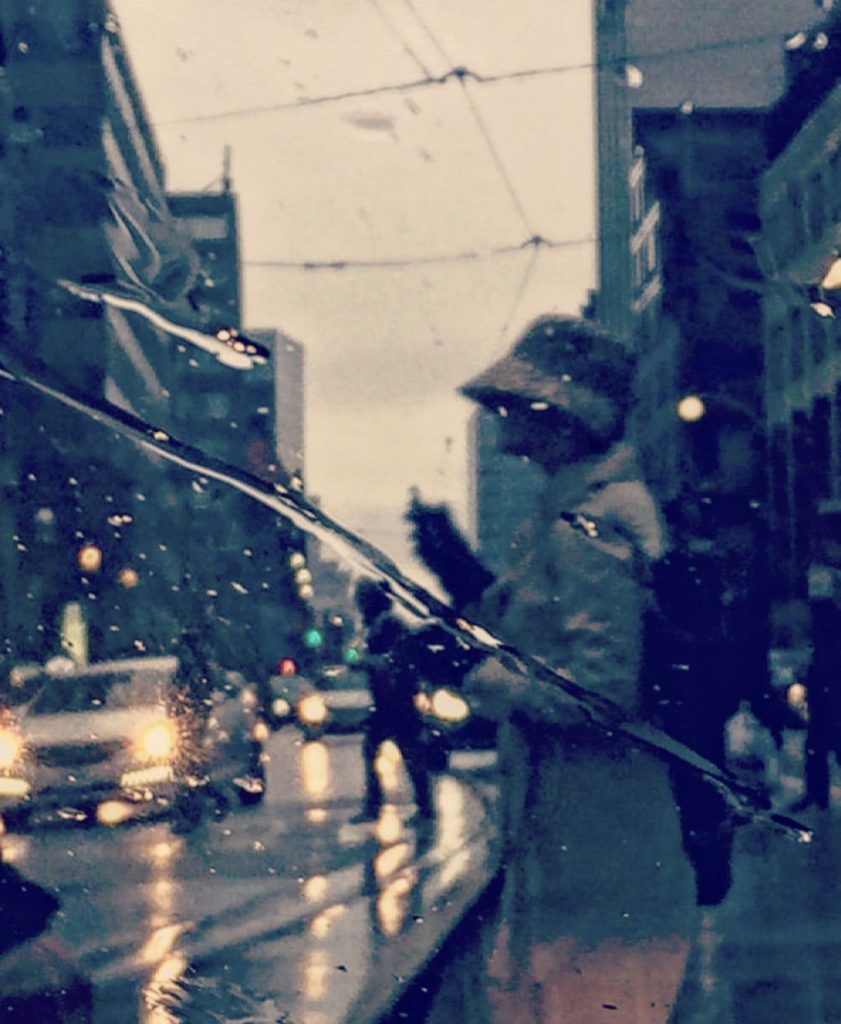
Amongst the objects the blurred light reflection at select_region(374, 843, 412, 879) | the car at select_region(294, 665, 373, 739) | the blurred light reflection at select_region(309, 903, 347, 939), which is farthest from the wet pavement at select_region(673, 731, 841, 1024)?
the car at select_region(294, 665, 373, 739)

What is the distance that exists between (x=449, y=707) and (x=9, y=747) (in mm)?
6109

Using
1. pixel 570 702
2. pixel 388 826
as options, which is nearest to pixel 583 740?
pixel 570 702

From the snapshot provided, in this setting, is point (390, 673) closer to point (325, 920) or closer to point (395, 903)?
point (325, 920)

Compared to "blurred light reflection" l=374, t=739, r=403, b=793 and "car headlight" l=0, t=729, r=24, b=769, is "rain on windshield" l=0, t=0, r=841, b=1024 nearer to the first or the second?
"car headlight" l=0, t=729, r=24, b=769

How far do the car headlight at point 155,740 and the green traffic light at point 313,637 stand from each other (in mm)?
5804

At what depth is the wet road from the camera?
5.00 m

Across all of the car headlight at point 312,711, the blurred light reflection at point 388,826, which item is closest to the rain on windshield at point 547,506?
the blurred light reflection at point 388,826

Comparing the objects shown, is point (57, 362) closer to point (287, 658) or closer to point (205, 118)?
point (205, 118)

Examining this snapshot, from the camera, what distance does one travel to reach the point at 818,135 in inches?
161

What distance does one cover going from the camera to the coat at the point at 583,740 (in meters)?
2.76

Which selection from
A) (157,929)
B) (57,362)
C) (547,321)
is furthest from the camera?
(157,929)

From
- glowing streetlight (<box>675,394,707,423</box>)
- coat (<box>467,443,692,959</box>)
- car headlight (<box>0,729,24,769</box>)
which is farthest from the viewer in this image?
car headlight (<box>0,729,24,769</box>)

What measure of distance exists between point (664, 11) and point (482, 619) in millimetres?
1261

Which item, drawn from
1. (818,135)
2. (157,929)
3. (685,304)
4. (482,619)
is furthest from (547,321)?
(157,929)
